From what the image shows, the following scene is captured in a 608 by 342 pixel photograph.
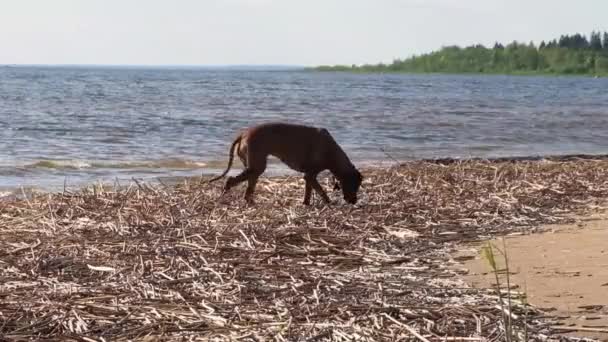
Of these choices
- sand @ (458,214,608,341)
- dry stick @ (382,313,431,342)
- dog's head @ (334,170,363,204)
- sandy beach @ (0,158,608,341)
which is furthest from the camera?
dog's head @ (334,170,363,204)

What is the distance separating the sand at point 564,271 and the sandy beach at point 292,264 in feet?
0.06

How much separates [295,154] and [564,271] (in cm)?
419

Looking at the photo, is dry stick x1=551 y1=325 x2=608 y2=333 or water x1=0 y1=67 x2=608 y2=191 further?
water x1=0 y1=67 x2=608 y2=191

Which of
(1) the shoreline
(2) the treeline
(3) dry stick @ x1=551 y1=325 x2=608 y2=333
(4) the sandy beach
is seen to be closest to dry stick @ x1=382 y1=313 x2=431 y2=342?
(4) the sandy beach

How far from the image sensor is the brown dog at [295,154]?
10.1 metres

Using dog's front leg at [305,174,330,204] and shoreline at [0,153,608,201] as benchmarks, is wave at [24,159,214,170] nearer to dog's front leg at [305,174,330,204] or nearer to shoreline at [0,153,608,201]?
shoreline at [0,153,608,201]

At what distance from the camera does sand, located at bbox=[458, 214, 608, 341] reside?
546cm

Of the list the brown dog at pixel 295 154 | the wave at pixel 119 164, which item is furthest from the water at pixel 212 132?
the brown dog at pixel 295 154

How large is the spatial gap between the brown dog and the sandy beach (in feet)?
0.89

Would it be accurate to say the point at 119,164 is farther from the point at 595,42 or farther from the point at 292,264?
the point at 595,42

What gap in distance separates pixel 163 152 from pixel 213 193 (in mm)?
8476

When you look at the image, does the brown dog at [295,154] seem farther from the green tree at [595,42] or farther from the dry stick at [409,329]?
the green tree at [595,42]

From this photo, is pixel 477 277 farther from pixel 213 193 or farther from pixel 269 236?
pixel 213 193

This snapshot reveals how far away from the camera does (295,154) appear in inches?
405
